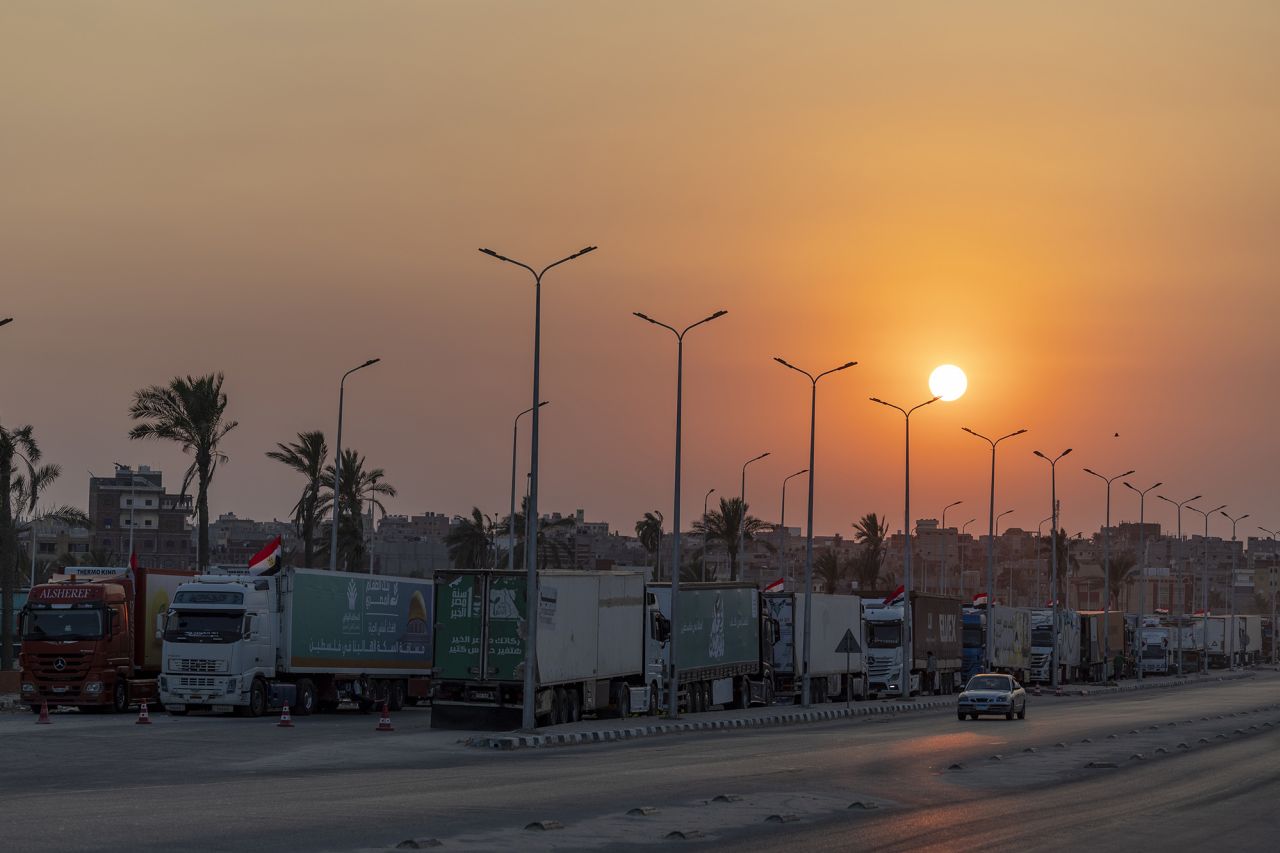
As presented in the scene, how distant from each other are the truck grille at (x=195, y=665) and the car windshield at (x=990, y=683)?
24.0m

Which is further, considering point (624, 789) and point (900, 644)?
point (900, 644)

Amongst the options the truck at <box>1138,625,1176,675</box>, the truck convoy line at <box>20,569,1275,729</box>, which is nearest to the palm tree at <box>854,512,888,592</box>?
the truck at <box>1138,625,1176,675</box>

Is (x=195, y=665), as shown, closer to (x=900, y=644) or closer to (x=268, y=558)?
(x=268, y=558)

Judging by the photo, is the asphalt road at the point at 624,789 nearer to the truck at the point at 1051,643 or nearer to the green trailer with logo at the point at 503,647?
the green trailer with logo at the point at 503,647

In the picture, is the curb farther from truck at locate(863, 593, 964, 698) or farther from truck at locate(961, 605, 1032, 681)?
truck at locate(961, 605, 1032, 681)

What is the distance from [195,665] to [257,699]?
204 centimetres

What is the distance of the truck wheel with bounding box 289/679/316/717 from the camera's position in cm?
4700

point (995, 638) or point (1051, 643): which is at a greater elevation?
point (995, 638)

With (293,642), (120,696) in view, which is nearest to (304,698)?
(293,642)

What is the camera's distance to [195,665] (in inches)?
1738

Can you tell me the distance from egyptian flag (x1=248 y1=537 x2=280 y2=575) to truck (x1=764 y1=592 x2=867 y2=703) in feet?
59.6

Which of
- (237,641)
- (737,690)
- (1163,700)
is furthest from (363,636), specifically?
(1163,700)

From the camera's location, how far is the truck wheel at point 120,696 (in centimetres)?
4516

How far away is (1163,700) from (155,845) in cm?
6373
